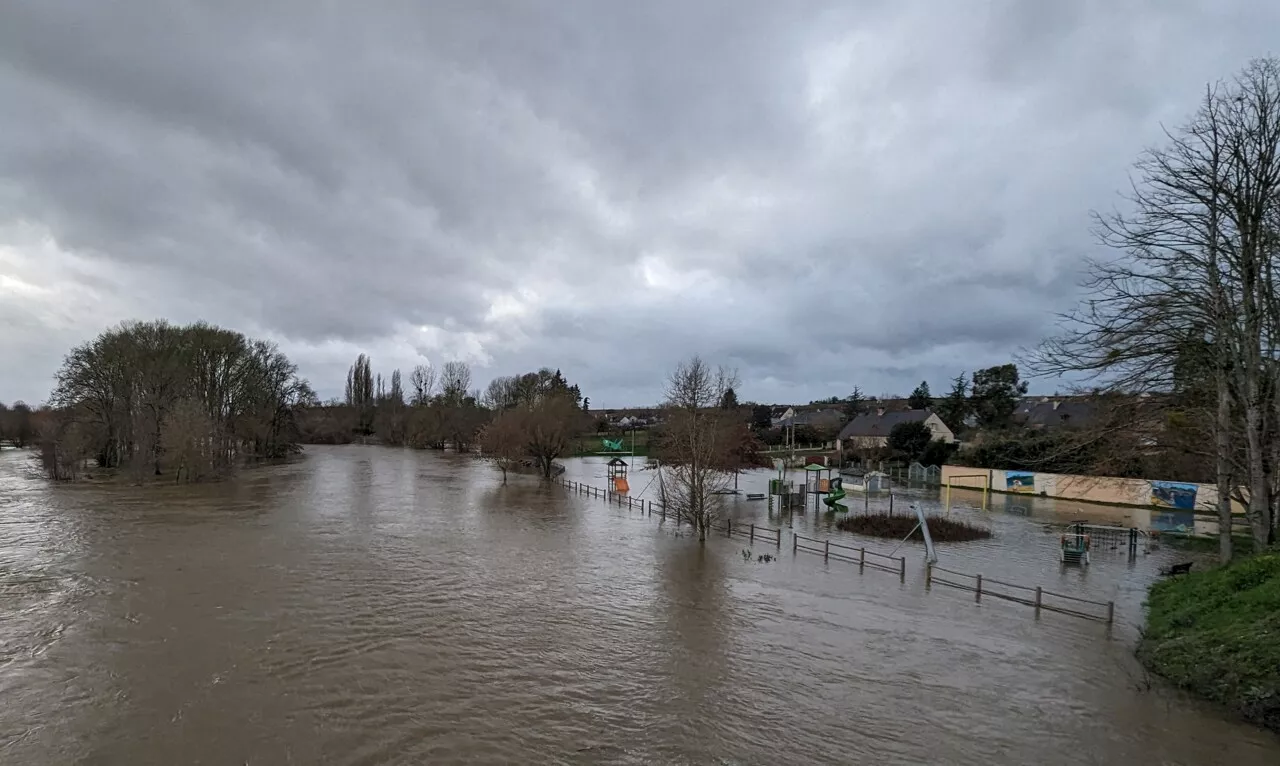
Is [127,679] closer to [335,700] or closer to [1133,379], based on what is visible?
[335,700]

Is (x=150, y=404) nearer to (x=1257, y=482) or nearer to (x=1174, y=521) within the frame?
(x=1257, y=482)

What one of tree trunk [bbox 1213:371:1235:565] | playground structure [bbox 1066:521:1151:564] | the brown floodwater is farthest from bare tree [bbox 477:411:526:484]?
tree trunk [bbox 1213:371:1235:565]

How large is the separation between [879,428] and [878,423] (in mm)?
1692

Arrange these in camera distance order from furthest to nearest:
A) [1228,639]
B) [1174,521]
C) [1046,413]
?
[1046,413] < [1174,521] < [1228,639]

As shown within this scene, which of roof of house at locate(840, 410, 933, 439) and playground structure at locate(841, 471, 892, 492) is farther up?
roof of house at locate(840, 410, 933, 439)

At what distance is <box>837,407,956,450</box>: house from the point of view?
62812 millimetres

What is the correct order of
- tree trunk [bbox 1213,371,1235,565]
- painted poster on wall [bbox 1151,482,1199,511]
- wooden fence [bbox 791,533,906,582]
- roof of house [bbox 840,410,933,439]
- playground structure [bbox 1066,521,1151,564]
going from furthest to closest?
1. roof of house [bbox 840,410,933,439]
2. painted poster on wall [bbox 1151,482,1199,511]
3. playground structure [bbox 1066,521,1151,564]
4. wooden fence [bbox 791,533,906,582]
5. tree trunk [bbox 1213,371,1235,565]

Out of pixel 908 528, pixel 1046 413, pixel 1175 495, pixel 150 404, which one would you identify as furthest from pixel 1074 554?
pixel 150 404

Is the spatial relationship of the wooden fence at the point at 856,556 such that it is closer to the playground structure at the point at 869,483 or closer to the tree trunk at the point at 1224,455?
the tree trunk at the point at 1224,455

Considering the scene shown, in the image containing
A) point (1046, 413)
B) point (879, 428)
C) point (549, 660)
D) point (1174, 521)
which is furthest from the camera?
point (879, 428)

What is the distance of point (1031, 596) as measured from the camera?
1571cm

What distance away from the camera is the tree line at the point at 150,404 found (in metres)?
37.7

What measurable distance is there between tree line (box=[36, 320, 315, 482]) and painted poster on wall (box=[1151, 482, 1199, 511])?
53.0 meters

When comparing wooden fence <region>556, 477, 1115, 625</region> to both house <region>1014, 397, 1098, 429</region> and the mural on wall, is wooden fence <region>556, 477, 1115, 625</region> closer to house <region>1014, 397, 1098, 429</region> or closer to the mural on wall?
the mural on wall
